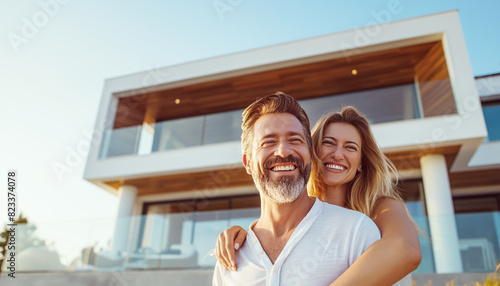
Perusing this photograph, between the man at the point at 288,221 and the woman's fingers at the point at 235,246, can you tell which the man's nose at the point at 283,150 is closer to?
the man at the point at 288,221

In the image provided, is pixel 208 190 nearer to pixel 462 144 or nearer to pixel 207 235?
pixel 207 235

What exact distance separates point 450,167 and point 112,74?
32.7 feet

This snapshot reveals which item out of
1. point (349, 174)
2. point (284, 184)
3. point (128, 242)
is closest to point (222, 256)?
point (284, 184)

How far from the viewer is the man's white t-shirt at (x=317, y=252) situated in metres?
1.41

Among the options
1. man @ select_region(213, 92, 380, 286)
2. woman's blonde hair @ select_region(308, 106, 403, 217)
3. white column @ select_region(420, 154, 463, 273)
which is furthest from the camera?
white column @ select_region(420, 154, 463, 273)

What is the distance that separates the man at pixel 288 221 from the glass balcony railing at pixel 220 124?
7.51 metres

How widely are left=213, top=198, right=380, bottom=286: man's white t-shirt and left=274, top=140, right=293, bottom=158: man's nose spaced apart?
10.5 inches

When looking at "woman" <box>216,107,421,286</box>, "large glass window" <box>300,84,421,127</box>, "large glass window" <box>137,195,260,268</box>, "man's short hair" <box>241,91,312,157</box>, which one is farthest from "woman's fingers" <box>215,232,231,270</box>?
"large glass window" <box>300,84,421,127</box>

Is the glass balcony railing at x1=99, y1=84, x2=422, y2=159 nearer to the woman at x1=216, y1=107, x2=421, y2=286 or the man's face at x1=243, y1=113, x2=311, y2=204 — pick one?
the woman at x1=216, y1=107, x2=421, y2=286

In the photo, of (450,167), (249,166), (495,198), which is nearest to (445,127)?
(450,167)

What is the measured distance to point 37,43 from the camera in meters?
5.59

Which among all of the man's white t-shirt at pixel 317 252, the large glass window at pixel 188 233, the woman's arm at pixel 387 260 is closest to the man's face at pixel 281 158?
the man's white t-shirt at pixel 317 252

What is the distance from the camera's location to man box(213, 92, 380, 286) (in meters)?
1.43

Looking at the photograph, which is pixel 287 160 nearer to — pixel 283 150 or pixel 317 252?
pixel 283 150
